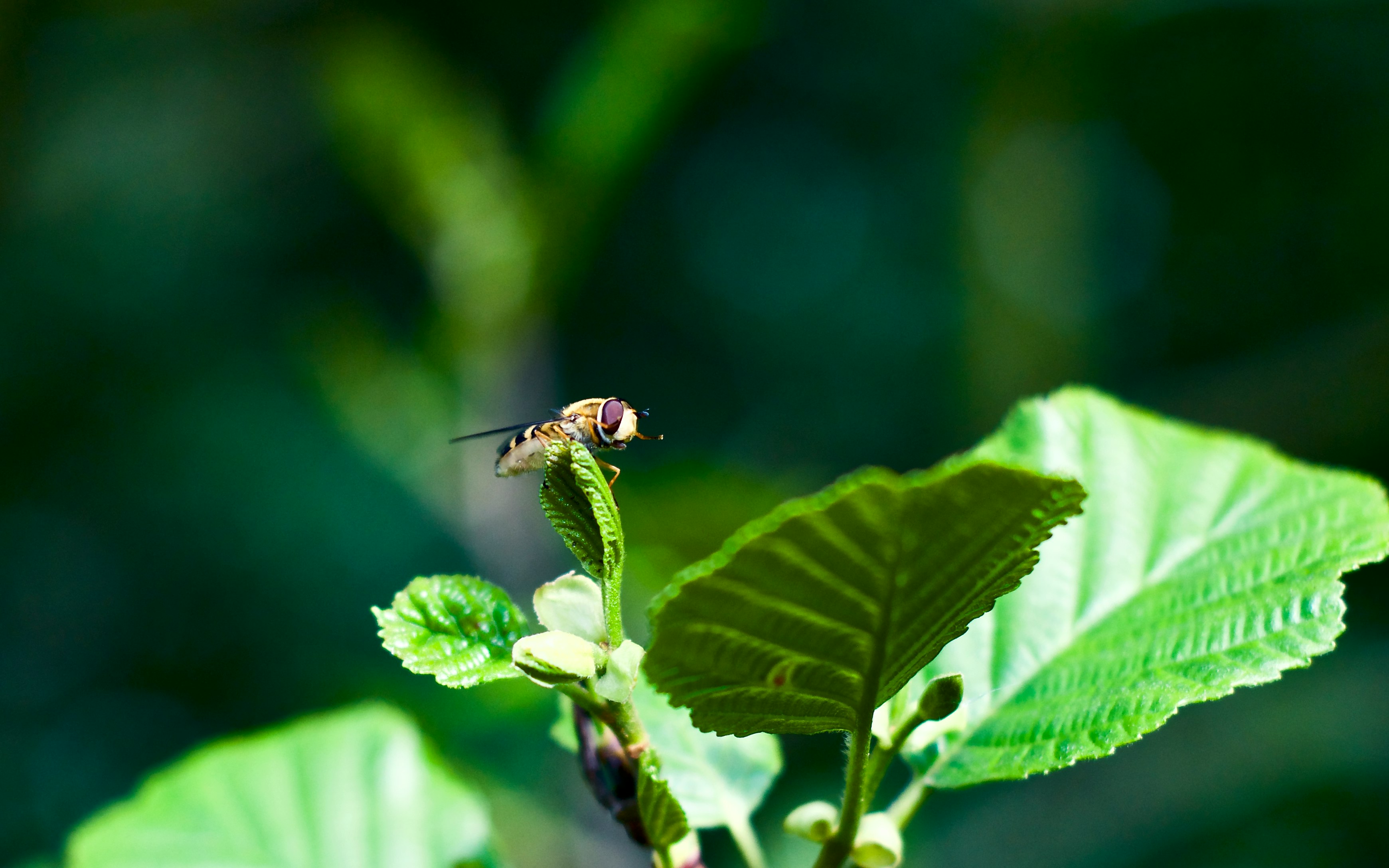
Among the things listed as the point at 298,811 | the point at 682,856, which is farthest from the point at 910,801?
the point at 298,811

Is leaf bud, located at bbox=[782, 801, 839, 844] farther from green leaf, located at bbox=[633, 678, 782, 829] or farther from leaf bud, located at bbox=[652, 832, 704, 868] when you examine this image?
green leaf, located at bbox=[633, 678, 782, 829]

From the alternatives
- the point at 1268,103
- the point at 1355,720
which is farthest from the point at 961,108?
the point at 1355,720

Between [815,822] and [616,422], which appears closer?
[815,822]

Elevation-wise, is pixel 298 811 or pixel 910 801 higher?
pixel 910 801

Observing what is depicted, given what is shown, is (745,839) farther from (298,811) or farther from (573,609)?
(298,811)

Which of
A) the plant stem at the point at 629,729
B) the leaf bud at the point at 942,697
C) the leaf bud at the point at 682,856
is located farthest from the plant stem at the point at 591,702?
the leaf bud at the point at 942,697

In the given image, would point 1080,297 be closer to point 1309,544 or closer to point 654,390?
point 654,390

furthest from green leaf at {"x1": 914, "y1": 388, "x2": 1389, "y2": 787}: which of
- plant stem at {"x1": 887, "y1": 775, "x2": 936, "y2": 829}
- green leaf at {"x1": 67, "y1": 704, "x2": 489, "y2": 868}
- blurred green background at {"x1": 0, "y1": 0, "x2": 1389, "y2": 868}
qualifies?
blurred green background at {"x1": 0, "y1": 0, "x2": 1389, "y2": 868}

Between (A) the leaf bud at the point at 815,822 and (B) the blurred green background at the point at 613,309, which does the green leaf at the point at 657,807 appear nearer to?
(A) the leaf bud at the point at 815,822
